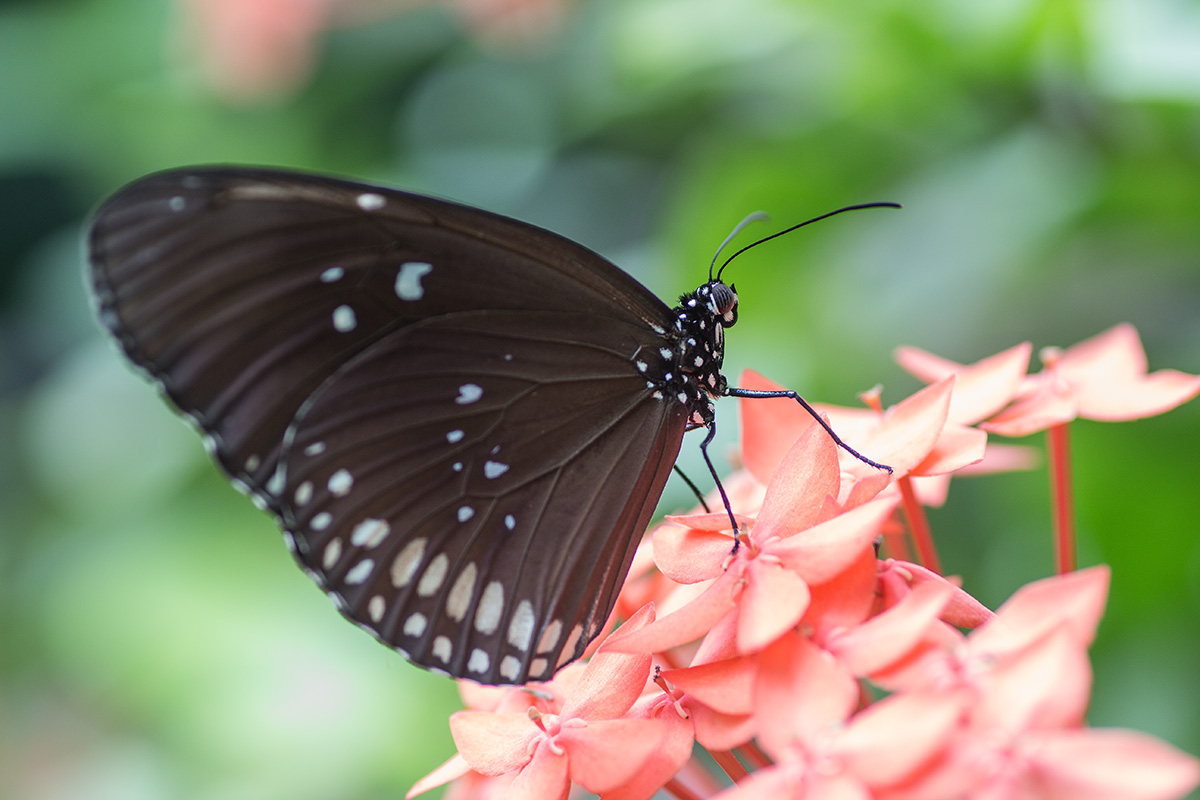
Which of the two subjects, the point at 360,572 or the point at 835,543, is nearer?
the point at 835,543

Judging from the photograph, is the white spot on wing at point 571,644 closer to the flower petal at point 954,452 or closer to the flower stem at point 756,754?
the flower stem at point 756,754

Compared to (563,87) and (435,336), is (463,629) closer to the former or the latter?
(435,336)

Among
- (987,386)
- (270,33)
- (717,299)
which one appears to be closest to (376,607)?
(717,299)

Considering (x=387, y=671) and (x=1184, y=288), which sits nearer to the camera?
(x=1184, y=288)

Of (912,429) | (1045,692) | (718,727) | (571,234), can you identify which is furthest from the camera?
(571,234)

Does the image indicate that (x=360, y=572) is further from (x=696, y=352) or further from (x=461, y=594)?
(x=696, y=352)

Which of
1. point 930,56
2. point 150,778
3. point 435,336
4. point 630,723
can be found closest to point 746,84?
point 930,56

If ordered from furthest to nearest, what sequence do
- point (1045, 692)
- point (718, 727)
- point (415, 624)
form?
point (415, 624) → point (718, 727) → point (1045, 692)

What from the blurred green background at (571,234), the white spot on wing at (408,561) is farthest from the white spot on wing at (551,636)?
the blurred green background at (571,234)
